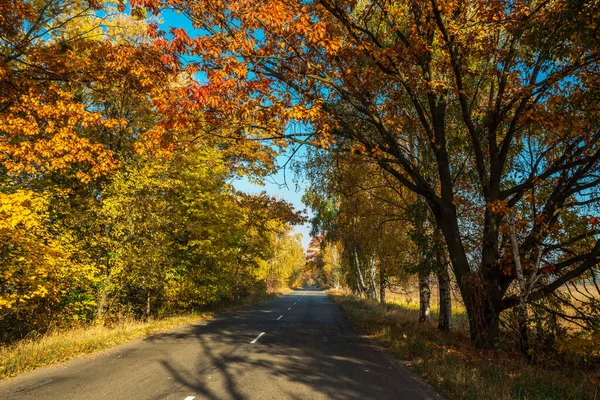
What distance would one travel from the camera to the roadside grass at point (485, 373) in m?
5.45

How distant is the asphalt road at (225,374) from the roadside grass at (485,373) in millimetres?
493

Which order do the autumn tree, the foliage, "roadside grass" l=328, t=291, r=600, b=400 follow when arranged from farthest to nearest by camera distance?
the foliage
the autumn tree
"roadside grass" l=328, t=291, r=600, b=400

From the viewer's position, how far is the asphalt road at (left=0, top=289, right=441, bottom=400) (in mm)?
5648

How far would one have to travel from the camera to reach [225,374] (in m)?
6.73

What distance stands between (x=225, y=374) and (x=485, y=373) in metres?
4.85

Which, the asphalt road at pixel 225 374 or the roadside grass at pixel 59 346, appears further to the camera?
the roadside grass at pixel 59 346

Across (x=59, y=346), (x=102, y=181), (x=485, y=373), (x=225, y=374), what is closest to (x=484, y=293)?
(x=485, y=373)

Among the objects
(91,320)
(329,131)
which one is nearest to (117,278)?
(91,320)

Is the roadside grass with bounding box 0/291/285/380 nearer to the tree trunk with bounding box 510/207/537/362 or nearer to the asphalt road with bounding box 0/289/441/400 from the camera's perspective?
the asphalt road with bounding box 0/289/441/400

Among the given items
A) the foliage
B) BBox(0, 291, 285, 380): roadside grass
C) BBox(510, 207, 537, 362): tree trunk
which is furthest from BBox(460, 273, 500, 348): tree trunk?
BBox(0, 291, 285, 380): roadside grass

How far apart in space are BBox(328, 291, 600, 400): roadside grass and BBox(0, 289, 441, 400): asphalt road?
19.4 inches

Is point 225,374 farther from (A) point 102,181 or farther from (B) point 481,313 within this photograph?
(A) point 102,181

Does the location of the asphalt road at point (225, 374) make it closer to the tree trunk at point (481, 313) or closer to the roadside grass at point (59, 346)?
the roadside grass at point (59, 346)

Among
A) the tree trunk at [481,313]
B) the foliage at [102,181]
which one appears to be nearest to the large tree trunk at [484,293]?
the tree trunk at [481,313]
